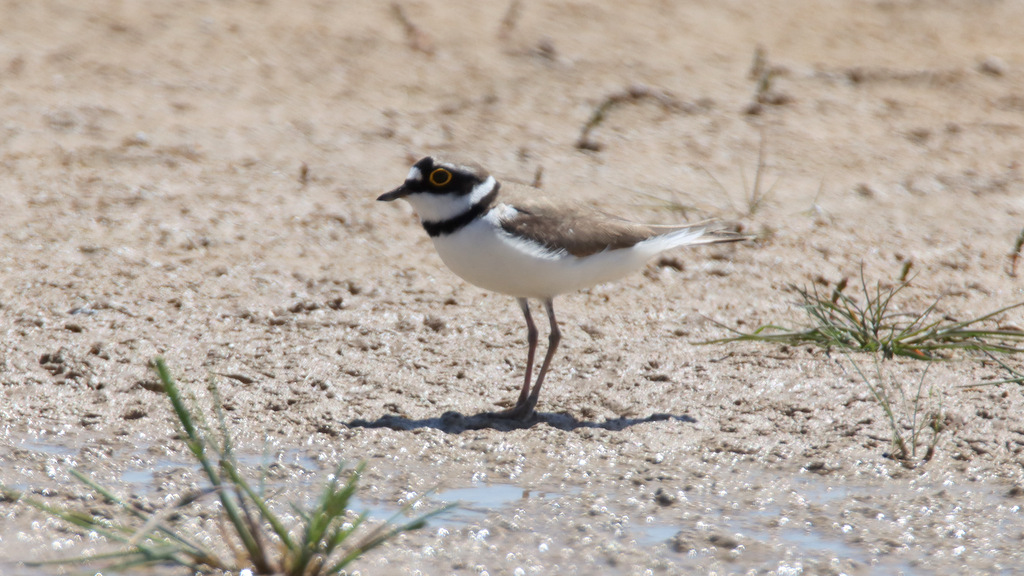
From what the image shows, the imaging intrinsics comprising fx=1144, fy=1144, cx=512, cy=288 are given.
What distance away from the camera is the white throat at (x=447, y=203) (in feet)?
15.3

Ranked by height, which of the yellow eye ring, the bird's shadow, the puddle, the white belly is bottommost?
the puddle

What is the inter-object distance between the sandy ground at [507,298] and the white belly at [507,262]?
0.54 meters

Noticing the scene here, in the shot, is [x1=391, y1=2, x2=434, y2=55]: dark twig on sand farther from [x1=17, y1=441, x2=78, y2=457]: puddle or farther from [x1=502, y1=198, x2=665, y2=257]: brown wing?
[x1=17, y1=441, x2=78, y2=457]: puddle

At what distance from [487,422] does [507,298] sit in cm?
135

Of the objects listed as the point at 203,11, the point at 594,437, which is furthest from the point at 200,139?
the point at 594,437

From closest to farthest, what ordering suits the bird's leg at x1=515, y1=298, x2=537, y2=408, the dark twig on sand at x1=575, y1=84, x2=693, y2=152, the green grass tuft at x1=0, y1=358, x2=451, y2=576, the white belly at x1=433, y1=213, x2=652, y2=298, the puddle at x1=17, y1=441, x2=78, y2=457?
the green grass tuft at x1=0, y1=358, x2=451, y2=576 < the puddle at x1=17, y1=441, x2=78, y2=457 < the white belly at x1=433, y1=213, x2=652, y2=298 < the bird's leg at x1=515, y1=298, x2=537, y2=408 < the dark twig on sand at x1=575, y1=84, x2=693, y2=152

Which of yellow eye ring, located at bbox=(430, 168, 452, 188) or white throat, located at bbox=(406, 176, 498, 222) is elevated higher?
yellow eye ring, located at bbox=(430, 168, 452, 188)

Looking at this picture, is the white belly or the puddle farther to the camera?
the white belly

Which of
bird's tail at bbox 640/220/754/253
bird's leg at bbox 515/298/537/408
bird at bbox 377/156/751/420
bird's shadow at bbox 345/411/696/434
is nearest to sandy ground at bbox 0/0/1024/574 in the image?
bird's shadow at bbox 345/411/696/434

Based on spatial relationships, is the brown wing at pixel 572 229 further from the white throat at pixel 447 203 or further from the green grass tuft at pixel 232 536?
the green grass tuft at pixel 232 536

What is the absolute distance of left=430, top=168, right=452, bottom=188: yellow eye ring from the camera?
15.3 feet

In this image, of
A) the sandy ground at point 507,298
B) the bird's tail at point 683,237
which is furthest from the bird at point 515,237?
the sandy ground at point 507,298

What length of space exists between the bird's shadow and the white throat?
816 mm

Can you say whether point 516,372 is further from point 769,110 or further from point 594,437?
point 769,110
